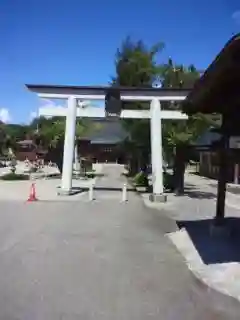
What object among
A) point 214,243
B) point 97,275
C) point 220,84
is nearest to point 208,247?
point 214,243

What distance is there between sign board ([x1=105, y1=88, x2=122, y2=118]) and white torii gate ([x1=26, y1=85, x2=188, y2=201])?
184 mm

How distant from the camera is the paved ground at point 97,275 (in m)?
5.98

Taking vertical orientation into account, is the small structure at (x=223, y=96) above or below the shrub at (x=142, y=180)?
above

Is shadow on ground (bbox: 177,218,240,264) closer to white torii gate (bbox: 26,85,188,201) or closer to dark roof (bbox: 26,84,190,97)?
white torii gate (bbox: 26,85,188,201)

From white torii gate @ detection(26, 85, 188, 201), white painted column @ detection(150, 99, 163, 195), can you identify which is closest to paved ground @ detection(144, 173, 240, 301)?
white painted column @ detection(150, 99, 163, 195)

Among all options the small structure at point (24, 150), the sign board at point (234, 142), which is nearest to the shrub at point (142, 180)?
the sign board at point (234, 142)

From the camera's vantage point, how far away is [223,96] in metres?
10.2

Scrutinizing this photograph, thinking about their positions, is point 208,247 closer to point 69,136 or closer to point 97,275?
point 97,275

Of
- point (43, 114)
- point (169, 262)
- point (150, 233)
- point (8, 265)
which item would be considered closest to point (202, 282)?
point (169, 262)

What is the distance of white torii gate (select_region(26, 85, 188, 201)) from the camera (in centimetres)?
2166

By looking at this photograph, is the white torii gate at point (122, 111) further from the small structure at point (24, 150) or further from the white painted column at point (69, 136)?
the small structure at point (24, 150)

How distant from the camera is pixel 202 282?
7.59 m

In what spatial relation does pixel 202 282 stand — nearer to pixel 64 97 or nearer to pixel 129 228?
pixel 129 228

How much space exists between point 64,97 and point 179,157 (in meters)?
6.51
